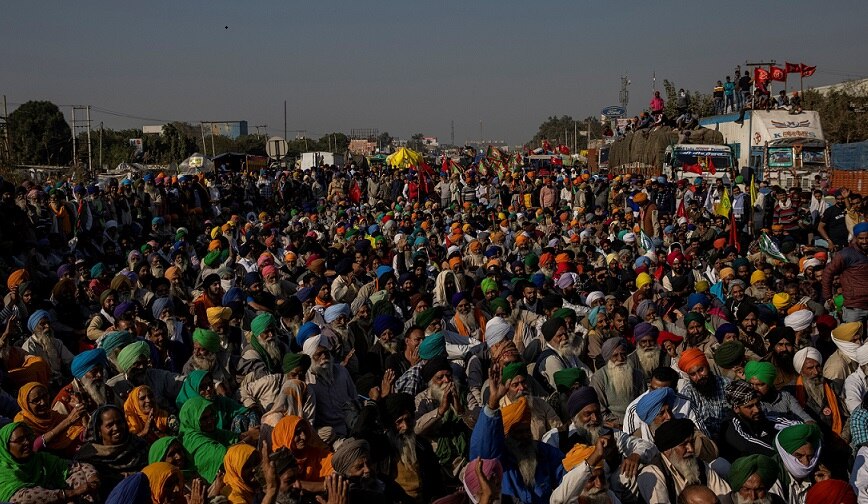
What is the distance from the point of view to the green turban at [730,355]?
6.16m

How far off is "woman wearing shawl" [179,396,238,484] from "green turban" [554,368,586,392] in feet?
6.93

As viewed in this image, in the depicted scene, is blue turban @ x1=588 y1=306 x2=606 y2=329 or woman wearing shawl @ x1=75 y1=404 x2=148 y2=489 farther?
blue turban @ x1=588 y1=306 x2=606 y2=329

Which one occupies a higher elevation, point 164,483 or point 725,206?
point 725,206

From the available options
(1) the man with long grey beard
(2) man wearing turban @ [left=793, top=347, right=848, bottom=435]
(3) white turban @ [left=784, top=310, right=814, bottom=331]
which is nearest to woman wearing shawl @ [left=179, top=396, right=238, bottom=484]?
(1) the man with long grey beard

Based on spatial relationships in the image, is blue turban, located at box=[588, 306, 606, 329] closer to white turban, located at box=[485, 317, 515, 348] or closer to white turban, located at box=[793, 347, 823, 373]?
white turban, located at box=[485, 317, 515, 348]

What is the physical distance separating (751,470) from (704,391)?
1.33 meters

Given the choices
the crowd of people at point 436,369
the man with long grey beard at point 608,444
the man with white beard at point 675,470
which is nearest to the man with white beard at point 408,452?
the crowd of people at point 436,369

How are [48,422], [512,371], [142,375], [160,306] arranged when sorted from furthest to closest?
[160,306], [142,375], [512,371], [48,422]

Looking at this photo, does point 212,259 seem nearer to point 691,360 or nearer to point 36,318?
point 36,318

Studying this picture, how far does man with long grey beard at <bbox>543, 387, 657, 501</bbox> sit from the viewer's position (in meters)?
4.49

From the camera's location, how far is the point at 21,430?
4.38 meters

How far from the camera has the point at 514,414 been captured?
4613mm

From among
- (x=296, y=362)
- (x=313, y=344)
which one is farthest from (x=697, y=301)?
(x=296, y=362)

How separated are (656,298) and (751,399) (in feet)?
12.2
